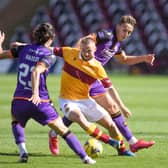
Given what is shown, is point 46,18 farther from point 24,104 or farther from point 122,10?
point 24,104

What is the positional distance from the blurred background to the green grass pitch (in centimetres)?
1252

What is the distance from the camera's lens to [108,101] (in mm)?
11906

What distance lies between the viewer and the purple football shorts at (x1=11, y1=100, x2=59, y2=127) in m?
10.5

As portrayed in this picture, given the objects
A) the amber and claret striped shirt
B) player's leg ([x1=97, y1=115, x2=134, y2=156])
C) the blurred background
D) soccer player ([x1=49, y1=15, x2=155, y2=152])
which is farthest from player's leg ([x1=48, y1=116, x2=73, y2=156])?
the blurred background

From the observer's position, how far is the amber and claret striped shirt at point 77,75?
1110 centimetres

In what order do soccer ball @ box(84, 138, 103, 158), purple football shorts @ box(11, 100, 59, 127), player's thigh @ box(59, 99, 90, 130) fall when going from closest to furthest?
1. purple football shorts @ box(11, 100, 59, 127)
2. player's thigh @ box(59, 99, 90, 130)
3. soccer ball @ box(84, 138, 103, 158)

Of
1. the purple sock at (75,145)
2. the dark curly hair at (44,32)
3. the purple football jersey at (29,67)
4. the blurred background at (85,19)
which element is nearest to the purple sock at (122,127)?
the purple sock at (75,145)

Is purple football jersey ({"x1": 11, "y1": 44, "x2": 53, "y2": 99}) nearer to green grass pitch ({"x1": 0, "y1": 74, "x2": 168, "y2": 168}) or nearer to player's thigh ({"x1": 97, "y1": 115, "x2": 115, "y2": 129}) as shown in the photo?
green grass pitch ({"x1": 0, "y1": 74, "x2": 168, "y2": 168})

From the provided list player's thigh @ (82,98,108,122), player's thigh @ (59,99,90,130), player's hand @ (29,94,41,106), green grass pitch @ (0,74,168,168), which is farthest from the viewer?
player's thigh @ (82,98,108,122)

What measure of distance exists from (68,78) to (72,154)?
43.1 inches

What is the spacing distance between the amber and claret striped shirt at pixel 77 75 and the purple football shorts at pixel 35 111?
623mm

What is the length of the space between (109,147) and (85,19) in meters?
27.4

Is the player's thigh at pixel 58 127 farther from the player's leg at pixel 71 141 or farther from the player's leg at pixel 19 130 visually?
the player's leg at pixel 19 130

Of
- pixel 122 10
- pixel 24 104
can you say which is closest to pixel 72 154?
pixel 24 104
